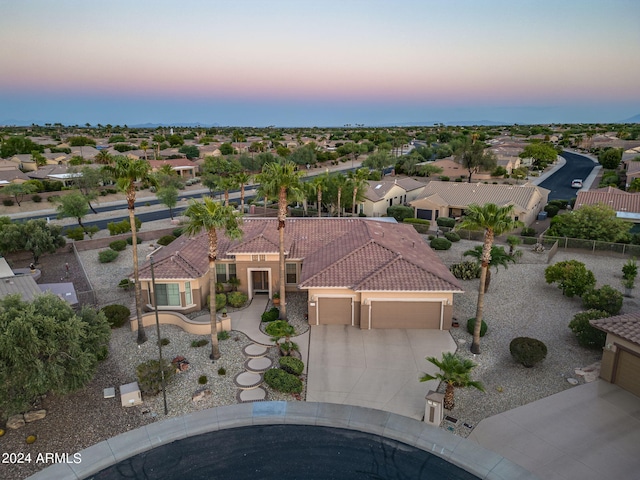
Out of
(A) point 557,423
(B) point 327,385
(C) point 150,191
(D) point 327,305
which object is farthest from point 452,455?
(C) point 150,191

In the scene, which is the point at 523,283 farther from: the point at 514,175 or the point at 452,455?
the point at 514,175

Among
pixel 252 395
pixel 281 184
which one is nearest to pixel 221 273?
pixel 281 184

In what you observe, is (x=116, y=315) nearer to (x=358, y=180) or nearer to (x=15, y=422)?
(x=15, y=422)

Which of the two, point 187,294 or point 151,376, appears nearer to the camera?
point 151,376

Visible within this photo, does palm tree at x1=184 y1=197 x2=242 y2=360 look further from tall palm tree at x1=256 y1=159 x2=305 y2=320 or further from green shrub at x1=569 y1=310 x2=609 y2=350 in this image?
green shrub at x1=569 y1=310 x2=609 y2=350

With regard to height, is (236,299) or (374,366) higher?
(236,299)

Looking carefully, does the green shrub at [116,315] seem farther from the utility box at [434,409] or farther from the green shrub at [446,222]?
the green shrub at [446,222]

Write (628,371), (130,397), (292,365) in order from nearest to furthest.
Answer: (130,397)
(628,371)
(292,365)

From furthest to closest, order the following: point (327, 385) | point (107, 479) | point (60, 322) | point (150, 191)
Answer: point (150, 191)
point (327, 385)
point (60, 322)
point (107, 479)
